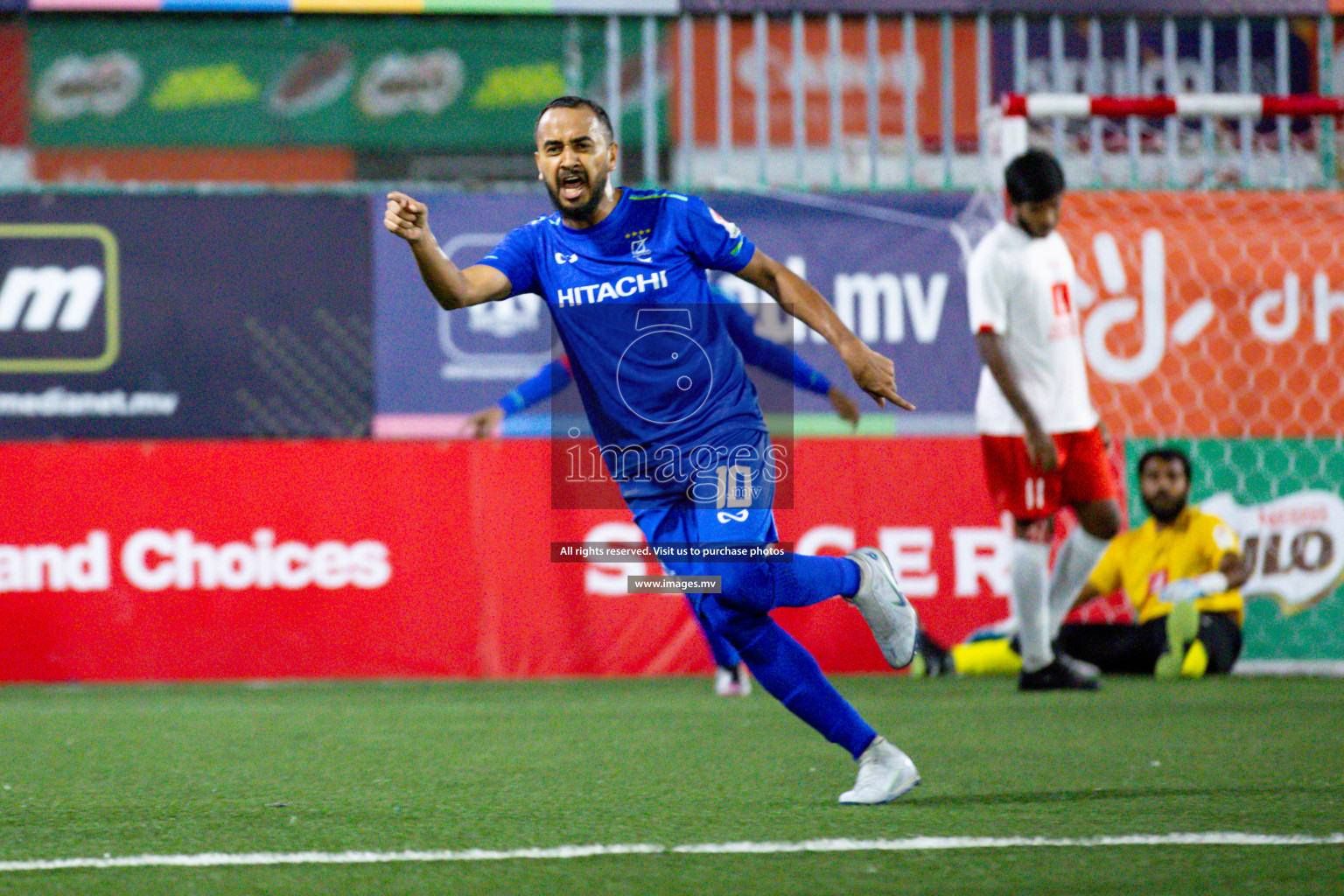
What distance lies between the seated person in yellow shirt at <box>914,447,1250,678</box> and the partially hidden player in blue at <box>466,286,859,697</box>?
3.61 ft

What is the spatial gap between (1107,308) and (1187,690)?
2.13 meters

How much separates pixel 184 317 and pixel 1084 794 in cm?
535

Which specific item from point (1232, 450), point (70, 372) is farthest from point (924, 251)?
point (70, 372)

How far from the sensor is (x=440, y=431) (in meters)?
7.80

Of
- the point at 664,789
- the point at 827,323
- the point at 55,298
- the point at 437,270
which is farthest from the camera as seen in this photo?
the point at 55,298

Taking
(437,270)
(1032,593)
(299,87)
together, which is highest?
(299,87)

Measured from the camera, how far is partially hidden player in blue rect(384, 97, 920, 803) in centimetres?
367

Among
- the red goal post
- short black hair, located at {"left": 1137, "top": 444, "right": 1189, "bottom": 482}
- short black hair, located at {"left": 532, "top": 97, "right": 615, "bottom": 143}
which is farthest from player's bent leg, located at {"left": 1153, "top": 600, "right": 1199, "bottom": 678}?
short black hair, located at {"left": 532, "top": 97, "right": 615, "bottom": 143}

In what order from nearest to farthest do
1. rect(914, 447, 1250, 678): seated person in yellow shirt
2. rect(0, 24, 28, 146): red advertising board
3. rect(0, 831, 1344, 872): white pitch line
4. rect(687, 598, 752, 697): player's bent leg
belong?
rect(0, 831, 1344, 872): white pitch line < rect(687, 598, 752, 697): player's bent leg < rect(914, 447, 1250, 678): seated person in yellow shirt < rect(0, 24, 28, 146): red advertising board

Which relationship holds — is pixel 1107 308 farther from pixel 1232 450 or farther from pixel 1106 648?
pixel 1106 648

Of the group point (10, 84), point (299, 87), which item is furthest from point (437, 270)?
point (299, 87)

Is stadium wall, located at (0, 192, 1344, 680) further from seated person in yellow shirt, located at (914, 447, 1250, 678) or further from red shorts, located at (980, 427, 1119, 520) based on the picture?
red shorts, located at (980, 427, 1119, 520)

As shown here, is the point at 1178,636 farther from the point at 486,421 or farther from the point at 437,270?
the point at 437,270

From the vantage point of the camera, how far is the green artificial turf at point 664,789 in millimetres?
2818
